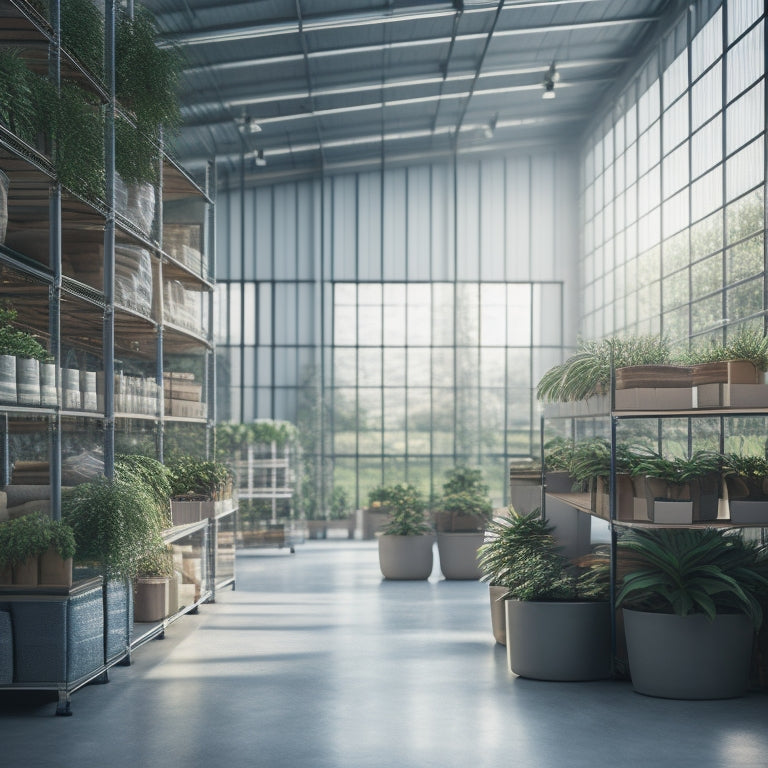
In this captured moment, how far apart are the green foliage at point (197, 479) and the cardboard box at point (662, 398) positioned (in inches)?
160

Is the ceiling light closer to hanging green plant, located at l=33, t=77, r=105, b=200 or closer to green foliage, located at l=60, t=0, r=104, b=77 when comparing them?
green foliage, located at l=60, t=0, r=104, b=77

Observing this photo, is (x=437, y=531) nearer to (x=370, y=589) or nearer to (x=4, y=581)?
(x=370, y=589)

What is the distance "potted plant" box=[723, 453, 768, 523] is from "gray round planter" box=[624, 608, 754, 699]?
0.61 meters

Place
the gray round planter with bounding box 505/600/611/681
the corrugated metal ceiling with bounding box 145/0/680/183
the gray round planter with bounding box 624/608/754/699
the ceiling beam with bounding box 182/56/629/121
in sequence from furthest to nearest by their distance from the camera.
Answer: the ceiling beam with bounding box 182/56/629/121 < the corrugated metal ceiling with bounding box 145/0/680/183 < the gray round planter with bounding box 505/600/611/681 < the gray round planter with bounding box 624/608/754/699

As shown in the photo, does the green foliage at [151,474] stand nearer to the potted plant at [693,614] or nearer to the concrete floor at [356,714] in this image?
the concrete floor at [356,714]

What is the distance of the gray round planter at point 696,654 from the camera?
5.67 m

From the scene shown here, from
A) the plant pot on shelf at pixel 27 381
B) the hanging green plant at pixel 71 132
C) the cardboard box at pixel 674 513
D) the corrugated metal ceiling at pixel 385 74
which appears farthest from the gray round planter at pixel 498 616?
the corrugated metal ceiling at pixel 385 74

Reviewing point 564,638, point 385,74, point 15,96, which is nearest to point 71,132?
point 15,96

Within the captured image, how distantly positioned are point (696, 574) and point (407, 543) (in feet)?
20.3

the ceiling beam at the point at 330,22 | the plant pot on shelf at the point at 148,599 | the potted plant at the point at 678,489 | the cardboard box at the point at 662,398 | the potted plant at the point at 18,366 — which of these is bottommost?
the plant pot on shelf at the point at 148,599

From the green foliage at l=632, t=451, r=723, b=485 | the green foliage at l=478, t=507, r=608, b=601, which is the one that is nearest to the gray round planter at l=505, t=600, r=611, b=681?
the green foliage at l=478, t=507, r=608, b=601

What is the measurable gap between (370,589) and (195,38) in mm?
7267

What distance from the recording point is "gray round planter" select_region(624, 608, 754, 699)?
5.67 metres

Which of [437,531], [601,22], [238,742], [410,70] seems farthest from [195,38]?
[238,742]
